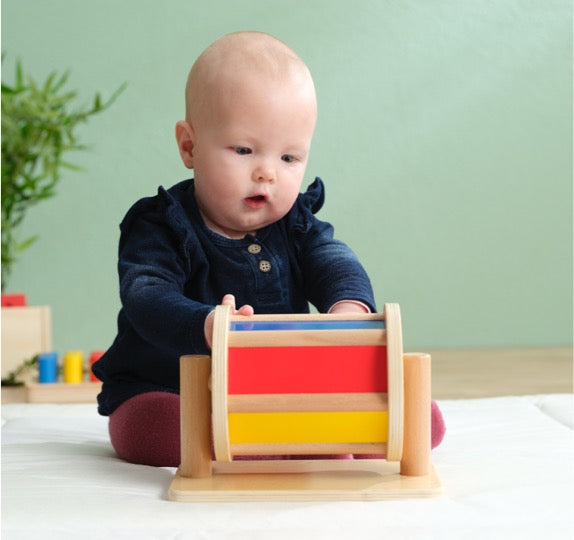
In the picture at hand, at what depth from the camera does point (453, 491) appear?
98 centimetres

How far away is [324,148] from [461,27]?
60 cm

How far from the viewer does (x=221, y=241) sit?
3.99ft

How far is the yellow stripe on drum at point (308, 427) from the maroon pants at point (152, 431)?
0.76 feet

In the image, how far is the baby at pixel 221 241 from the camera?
1.11 meters

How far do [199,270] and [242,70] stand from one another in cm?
25

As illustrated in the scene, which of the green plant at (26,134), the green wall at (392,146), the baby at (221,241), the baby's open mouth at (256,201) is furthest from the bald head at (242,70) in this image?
the green wall at (392,146)

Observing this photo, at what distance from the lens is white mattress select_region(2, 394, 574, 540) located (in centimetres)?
84

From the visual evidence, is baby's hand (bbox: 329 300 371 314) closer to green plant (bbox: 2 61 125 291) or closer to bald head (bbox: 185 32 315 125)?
bald head (bbox: 185 32 315 125)

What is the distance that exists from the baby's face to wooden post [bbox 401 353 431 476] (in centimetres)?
29

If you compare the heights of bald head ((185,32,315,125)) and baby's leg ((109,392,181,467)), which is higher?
bald head ((185,32,315,125))

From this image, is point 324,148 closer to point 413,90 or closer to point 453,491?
point 413,90

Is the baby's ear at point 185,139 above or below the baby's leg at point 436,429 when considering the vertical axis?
above

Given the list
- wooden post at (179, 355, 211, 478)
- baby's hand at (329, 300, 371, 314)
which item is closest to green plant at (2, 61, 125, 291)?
baby's hand at (329, 300, 371, 314)

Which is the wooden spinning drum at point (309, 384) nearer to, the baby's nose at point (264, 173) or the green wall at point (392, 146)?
the baby's nose at point (264, 173)
